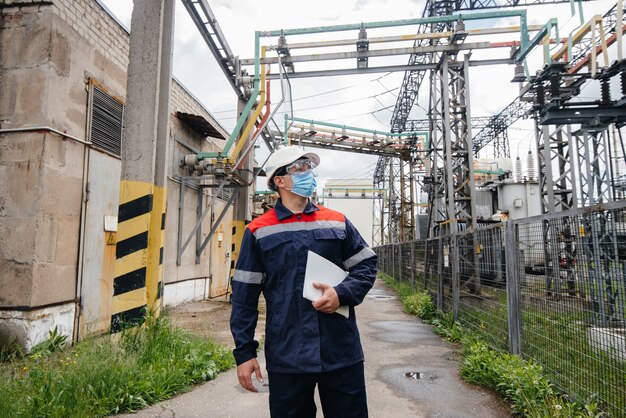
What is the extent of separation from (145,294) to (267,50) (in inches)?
342

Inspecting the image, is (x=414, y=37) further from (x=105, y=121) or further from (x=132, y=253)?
(x=132, y=253)

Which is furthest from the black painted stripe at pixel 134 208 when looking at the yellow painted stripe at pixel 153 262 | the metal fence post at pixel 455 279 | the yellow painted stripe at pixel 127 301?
the metal fence post at pixel 455 279

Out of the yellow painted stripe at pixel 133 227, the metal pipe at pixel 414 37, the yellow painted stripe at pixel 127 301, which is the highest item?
the metal pipe at pixel 414 37

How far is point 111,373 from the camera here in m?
3.75

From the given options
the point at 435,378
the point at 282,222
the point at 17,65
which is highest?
the point at 17,65

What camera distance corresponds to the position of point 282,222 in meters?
2.47

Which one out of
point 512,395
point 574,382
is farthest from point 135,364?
point 574,382

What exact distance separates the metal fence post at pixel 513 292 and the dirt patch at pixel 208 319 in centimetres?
350

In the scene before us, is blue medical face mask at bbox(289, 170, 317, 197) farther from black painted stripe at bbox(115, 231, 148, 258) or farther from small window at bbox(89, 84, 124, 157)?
small window at bbox(89, 84, 124, 157)

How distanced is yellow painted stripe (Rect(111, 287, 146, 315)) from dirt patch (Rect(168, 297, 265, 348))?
175cm

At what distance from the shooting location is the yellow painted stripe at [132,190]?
4945mm

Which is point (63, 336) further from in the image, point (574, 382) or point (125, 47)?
point (574, 382)

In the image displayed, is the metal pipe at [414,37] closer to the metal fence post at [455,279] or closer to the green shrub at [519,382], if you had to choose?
the metal fence post at [455,279]

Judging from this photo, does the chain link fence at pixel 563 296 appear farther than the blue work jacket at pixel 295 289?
Yes
